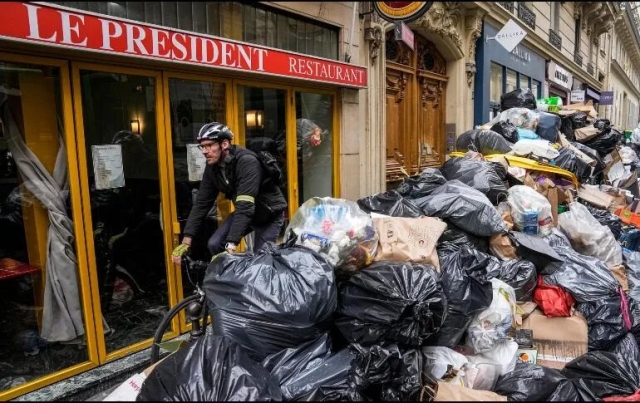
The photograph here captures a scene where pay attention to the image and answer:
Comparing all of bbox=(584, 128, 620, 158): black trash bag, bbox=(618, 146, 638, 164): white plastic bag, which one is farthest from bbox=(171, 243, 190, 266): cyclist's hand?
bbox=(618, 146, 638, 164): white plastic bag

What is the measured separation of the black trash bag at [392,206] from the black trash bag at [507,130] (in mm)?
3510

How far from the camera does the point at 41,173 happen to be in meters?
3.09

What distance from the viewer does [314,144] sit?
5.54 metres

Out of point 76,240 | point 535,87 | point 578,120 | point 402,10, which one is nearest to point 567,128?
point 578,120

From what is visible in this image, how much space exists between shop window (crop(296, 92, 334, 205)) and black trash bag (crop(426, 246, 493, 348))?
266 centimetres

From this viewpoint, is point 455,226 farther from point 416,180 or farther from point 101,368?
point 101,368

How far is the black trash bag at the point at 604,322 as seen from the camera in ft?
10.9

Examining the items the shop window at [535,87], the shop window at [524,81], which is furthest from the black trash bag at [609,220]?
the shop window at [535,87]

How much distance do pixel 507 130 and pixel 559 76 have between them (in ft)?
33.3

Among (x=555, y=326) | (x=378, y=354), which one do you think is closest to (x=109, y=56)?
(x=378, y=354)

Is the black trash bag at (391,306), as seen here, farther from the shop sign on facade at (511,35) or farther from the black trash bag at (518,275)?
the shop sign on facade at (511,35)

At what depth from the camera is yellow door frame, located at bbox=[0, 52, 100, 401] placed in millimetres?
2951

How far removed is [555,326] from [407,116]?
501 centimetres

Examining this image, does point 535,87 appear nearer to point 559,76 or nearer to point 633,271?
point 559,76
